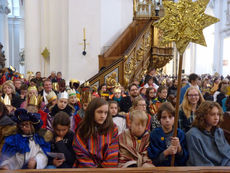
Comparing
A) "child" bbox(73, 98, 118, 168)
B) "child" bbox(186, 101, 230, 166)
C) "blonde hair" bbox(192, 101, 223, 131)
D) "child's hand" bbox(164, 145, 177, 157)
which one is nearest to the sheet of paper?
"child" bbox(73, 98, 118, 168)

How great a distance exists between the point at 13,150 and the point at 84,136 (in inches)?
32.5

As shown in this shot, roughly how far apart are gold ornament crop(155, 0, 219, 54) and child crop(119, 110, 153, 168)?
999mm

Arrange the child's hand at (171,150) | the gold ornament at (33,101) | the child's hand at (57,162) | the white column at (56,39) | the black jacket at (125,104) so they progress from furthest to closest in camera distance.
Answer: the white column at (56,39), the black jacket at (125,104), the gold ornament at (33,101), the child's hand at (57,162), the child's hand at (171,150)

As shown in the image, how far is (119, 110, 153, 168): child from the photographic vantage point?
9.88 feet

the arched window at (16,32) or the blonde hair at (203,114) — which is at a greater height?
the arched window at (16,32)

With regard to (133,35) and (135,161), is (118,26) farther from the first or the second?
(135,161)

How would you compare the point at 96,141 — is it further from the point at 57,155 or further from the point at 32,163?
the point at 32,163

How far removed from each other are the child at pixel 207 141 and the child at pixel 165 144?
0.28ft

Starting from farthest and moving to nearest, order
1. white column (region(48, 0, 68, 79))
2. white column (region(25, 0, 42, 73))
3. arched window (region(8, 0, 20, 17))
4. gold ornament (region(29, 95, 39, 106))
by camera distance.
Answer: arched window (region(8, 0, 20, 17))
white column (region(25, 0, 42, 73))
white column (region(48, 0, 68, 79))
gold ornament (region(29, 95, 39, 106))

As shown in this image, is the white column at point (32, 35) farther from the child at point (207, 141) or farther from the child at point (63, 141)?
the child at point (207, 141)

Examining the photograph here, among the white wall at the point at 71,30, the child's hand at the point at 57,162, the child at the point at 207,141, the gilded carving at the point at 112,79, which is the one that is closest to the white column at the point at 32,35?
the white wall at the point at 71,30

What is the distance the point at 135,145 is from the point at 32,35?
1207 cm

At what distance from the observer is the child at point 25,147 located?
114 inches

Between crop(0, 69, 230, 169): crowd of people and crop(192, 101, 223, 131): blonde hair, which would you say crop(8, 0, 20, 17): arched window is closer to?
crop(0, 69, 230, 169): crowd of people
